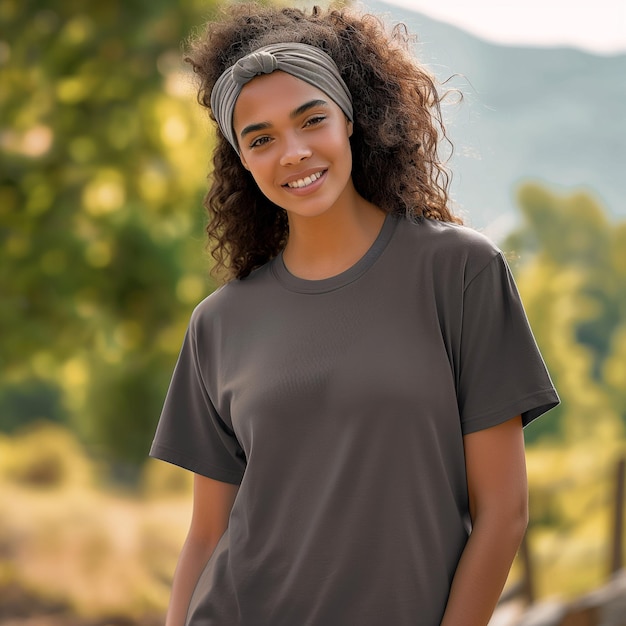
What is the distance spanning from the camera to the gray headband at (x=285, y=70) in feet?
5.44

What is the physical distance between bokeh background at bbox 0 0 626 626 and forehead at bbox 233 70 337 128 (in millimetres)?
330

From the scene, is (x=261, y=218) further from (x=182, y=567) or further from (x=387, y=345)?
(x=182, y=567)

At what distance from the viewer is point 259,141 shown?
5.54ft

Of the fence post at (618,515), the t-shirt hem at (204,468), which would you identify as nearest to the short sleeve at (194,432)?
the t-shirt hem at (204,468)

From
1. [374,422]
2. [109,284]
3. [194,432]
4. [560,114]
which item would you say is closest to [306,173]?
[374,422]

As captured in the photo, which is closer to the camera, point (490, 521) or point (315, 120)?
point (490, 521)

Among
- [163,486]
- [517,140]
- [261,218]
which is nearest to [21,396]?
[163,486]

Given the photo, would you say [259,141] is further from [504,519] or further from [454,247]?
[504,519]

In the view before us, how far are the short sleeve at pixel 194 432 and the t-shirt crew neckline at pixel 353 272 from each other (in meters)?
0.26

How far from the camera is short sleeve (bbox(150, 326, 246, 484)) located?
72.4 inches

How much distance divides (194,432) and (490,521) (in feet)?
2.01

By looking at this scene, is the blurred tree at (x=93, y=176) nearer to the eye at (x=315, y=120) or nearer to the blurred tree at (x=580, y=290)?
the eye at (x=315, y=120)

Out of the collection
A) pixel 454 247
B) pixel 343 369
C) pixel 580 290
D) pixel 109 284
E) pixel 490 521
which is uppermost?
pixel 580 290

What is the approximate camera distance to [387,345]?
5.05 ft
